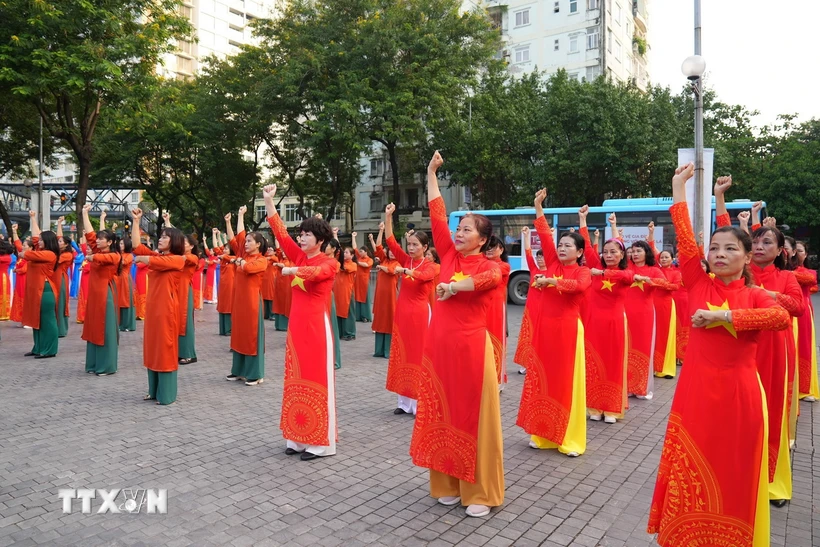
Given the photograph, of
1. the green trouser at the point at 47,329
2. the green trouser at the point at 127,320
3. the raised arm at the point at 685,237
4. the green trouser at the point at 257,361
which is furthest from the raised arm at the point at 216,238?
the raised arm at the point at 685,237

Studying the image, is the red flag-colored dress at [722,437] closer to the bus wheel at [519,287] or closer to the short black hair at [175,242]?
the short black hair at [175,242]

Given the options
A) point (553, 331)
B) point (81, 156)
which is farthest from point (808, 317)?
point (81, 156)

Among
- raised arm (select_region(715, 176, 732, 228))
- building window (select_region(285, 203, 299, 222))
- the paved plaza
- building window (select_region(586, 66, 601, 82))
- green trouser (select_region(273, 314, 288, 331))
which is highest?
building window (select_region(586, 66, 601, 82))

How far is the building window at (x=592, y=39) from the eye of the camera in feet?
111

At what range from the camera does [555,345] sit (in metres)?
4.88

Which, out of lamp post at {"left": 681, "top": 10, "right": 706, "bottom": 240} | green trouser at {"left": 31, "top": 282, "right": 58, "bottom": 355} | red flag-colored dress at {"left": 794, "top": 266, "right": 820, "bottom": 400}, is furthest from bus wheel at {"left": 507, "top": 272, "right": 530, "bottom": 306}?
green trouser at {"left": 31, "top": 282, "right": 58, "bottom": 355}

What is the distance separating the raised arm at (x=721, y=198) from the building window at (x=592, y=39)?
33.0 metres

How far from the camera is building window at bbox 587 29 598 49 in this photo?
33750mm

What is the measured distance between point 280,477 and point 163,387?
2567 millimetres

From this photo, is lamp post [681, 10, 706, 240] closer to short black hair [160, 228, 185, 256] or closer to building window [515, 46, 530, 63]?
short black hair [160, 228, 185, 256]

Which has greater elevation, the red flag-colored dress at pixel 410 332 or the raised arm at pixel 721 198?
the raised arm at pixel 721 198

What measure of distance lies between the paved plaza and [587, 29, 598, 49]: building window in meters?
31.3

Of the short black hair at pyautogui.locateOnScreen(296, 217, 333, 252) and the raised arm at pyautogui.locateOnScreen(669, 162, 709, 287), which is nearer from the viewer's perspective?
the raised arm at pyautogui.locateOnScreen(669, 162, 709, 287)

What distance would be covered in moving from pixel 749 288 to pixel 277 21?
22872 millimetres
